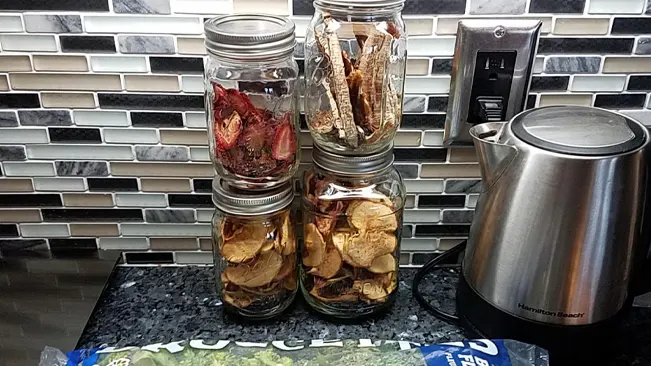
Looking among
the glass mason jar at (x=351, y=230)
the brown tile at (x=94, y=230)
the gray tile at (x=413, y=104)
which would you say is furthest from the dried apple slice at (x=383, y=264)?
the brown tile at (x=94, y=230)

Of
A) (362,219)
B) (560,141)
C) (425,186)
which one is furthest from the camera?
(425,186)

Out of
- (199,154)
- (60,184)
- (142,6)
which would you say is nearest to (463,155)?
(199,154)

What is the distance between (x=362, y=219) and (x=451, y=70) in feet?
0.78

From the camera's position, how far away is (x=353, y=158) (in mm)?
769

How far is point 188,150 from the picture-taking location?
0.89 meters

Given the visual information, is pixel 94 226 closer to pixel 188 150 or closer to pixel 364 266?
pixel 188 150

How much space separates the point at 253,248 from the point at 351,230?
13 cm

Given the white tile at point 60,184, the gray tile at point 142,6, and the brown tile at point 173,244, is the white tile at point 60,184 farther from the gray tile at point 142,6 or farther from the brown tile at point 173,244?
the gray tile at point 142,6

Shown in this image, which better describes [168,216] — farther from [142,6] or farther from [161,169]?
[142,6]

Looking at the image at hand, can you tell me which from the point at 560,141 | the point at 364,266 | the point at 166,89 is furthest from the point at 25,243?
the point at 560,141

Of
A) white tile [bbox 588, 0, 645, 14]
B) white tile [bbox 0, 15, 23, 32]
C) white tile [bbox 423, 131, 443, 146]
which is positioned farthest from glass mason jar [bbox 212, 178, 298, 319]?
white tile [bbox 588, 0, 645, 14]

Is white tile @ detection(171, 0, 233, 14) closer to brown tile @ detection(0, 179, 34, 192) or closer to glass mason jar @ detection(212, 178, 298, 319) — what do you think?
glass mason jar @ detection(212, 178, 298, 319)

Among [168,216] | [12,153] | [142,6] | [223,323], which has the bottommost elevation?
[223,323]

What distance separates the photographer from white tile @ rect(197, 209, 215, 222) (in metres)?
0.93
